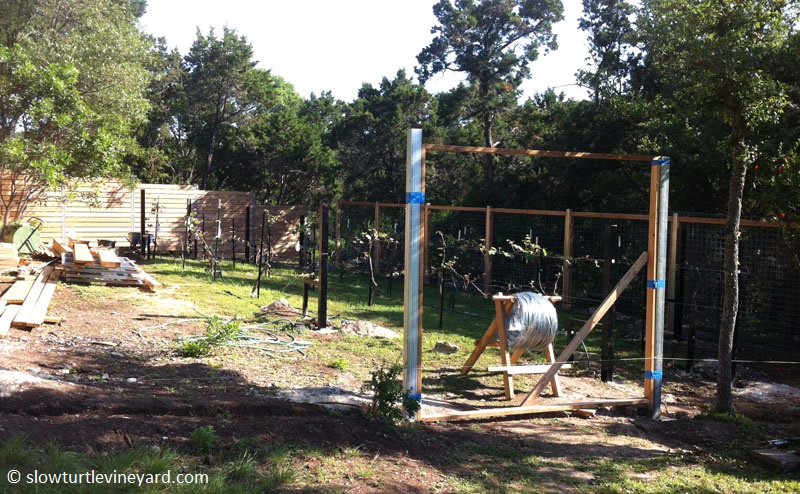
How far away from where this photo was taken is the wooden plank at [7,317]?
6.88 metres

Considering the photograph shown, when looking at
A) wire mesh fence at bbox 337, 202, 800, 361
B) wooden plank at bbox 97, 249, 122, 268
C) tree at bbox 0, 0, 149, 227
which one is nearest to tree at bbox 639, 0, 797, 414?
wire mesh fence at bbox 337, 202, 800, 361

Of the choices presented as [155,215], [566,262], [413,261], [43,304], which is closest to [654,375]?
[413,261]

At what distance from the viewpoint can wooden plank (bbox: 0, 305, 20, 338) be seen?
6.88m

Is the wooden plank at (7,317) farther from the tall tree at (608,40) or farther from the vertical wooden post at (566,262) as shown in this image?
the tall tree at (608,40)

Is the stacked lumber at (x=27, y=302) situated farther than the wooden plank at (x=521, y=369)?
Yes

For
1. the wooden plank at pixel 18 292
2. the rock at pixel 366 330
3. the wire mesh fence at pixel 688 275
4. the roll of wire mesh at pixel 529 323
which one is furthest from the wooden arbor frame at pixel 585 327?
the wooden plank at pixel 18 292

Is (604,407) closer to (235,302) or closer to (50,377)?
(50,377)

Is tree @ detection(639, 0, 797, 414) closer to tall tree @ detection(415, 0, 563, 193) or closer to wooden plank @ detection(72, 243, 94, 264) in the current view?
wooden plank @ detection(72, 243, 94, 264)

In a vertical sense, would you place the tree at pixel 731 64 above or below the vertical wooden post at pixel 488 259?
above

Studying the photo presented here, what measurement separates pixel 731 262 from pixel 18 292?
8.68m

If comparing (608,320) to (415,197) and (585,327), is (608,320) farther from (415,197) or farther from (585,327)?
(415,197)

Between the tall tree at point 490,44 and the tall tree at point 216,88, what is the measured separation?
27.9 feet

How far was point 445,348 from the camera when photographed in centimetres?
835

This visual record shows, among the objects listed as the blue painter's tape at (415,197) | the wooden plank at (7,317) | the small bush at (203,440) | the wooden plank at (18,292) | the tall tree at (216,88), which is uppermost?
the tall tree at (216,88)
